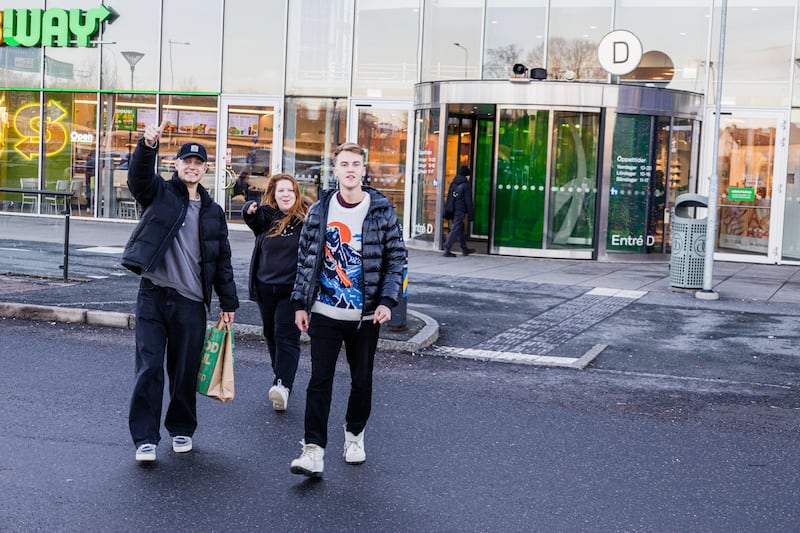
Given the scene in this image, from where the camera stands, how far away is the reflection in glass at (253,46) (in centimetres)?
2402

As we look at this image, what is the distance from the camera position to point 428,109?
20.7 meters

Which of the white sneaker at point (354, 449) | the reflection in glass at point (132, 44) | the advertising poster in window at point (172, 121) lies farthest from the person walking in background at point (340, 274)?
the reflection in glass at point (132, 44)

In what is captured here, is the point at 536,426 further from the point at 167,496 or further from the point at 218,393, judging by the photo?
the point at 167,496

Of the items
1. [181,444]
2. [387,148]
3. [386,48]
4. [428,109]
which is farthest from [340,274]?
[386,48]

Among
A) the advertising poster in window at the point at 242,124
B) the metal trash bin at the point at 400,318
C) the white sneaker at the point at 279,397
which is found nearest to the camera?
the white sneaker at the point at 279,397

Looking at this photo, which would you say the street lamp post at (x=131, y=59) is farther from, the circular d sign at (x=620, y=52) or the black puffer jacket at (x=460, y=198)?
the circular d sign at (x=620, y=52)

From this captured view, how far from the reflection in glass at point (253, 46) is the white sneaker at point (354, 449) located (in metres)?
18.9

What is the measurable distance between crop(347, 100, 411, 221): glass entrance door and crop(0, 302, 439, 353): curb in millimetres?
11414

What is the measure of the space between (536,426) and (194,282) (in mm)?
2612

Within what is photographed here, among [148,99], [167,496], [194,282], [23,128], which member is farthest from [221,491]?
[23,128]

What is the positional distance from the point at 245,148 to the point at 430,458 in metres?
19.0

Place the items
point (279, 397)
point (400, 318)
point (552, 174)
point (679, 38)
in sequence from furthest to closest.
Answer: point (679, 38)
point (552, 174)
point (400, 318)
point (279, 397)

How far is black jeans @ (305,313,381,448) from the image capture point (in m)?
5.65

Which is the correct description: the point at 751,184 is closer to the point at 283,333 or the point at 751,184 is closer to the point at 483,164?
the point at 483,164
